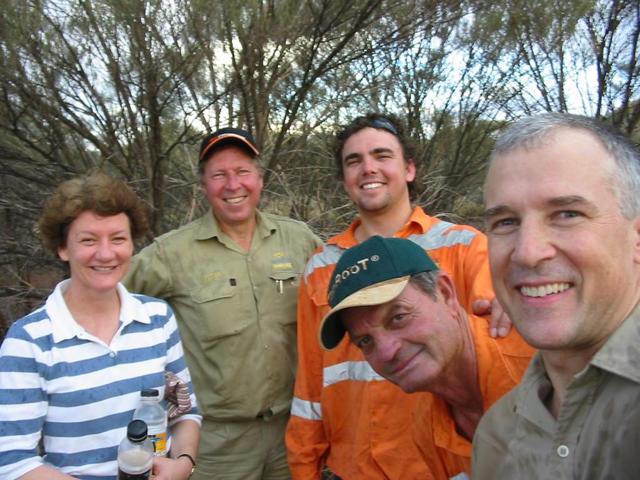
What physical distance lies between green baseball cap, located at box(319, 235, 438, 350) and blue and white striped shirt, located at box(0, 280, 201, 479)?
802 mm

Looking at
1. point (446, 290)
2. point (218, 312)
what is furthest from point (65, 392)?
point (446, 290)

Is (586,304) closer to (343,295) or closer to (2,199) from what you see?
(343,295)

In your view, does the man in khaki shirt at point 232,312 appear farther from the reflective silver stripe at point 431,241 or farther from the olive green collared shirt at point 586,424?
the olive green collared shirt at point 586,424

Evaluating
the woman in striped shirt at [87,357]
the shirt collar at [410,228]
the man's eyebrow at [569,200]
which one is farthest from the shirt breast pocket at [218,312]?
the man's eyebrow at [569,200]

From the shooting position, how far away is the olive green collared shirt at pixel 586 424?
108 cm

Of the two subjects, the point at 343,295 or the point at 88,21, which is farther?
the point at 88,21

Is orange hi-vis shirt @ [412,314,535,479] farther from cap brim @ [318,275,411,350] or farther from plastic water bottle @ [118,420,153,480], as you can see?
plastic water bottle @ [118,420,153,480]

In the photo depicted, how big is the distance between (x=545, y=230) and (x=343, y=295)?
2.87ft

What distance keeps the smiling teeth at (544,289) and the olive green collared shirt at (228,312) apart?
195cm

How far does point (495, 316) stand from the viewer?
6.76ft

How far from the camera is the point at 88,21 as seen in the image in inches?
186

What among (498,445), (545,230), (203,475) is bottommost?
(203,475)

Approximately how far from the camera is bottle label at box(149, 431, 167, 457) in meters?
2.14

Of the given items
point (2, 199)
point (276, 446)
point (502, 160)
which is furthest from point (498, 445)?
point (2, 199)
